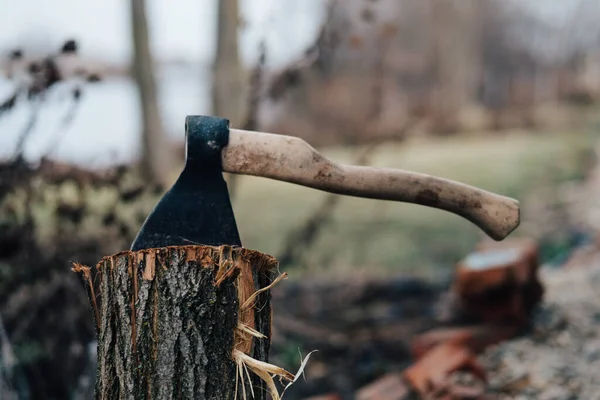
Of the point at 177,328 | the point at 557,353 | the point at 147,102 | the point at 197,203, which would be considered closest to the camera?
the point at 177,328

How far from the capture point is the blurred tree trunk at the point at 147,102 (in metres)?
9.70

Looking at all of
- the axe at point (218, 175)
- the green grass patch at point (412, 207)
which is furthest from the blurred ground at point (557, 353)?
the axe at point (218, 175)

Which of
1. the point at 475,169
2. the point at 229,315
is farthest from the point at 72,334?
the point at 475,169

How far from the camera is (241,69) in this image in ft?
30.7

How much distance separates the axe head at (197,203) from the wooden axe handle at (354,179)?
46mm

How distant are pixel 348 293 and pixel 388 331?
94 centimetres

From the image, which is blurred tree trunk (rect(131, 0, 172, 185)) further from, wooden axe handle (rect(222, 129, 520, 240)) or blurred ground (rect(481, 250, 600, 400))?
wooden axe handle (rect(222, 129, 520, 240))

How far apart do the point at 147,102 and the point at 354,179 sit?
8.33m

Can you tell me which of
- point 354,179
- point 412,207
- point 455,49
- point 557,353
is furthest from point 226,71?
point 455,49

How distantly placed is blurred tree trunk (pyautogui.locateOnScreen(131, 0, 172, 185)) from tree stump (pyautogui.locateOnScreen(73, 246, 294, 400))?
25.6ft

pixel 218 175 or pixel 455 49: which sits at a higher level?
pixel 455 49

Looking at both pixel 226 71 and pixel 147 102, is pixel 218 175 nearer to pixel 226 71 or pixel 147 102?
pixel 226 71

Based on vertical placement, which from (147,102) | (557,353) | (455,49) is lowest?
(557,353)

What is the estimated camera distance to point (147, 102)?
33.1 ft
